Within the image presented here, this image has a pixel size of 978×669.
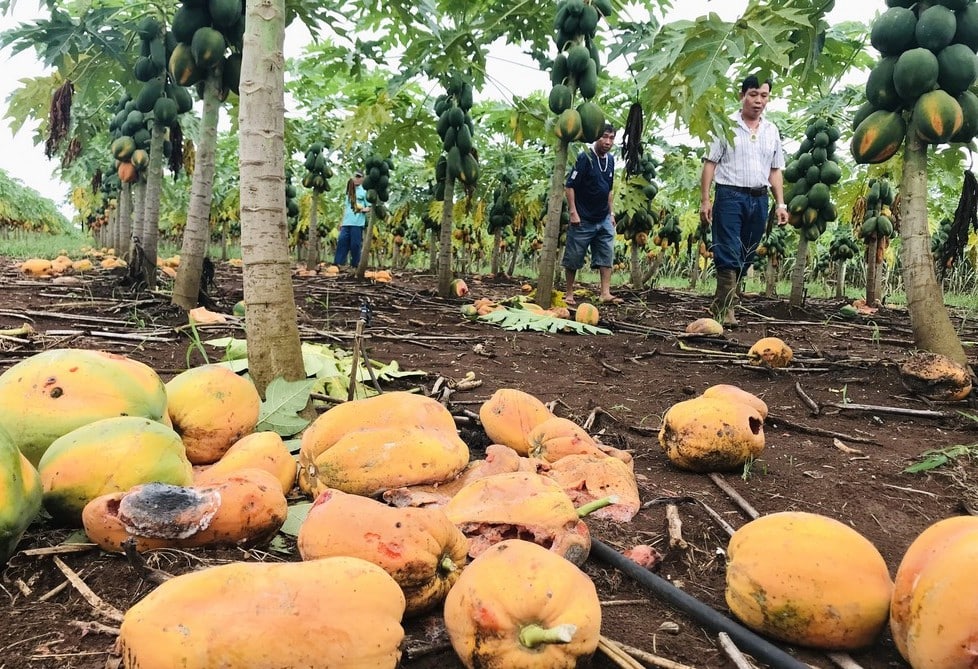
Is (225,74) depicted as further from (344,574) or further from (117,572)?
(344,574)

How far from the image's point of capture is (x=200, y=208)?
4566 millimetres

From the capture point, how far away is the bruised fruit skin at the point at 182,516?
123 cm

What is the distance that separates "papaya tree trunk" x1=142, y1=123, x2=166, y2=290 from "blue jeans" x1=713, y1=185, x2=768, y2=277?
533 centimetres

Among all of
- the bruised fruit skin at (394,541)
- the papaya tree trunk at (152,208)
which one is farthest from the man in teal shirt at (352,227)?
the bruised fruit skin at (394,541)

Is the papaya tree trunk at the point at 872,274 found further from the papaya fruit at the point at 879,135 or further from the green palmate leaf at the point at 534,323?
the papaya fruit at the point at 879,135

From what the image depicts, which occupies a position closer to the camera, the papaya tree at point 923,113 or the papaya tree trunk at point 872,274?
the papaya tree at point 923,113

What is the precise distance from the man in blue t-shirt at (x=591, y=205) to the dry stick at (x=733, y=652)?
6954 mm

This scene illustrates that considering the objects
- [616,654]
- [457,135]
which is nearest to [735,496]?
[616,654]

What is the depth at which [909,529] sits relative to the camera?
188cm

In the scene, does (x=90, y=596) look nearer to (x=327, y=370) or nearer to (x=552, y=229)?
(x=327, y=370)

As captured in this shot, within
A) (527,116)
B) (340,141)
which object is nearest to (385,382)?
(340,141)

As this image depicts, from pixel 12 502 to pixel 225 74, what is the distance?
449 cm

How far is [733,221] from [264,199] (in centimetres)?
532

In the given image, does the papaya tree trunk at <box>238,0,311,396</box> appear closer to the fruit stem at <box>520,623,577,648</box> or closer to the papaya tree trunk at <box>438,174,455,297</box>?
the fruit stem at <box>520,623,577,648</box>
